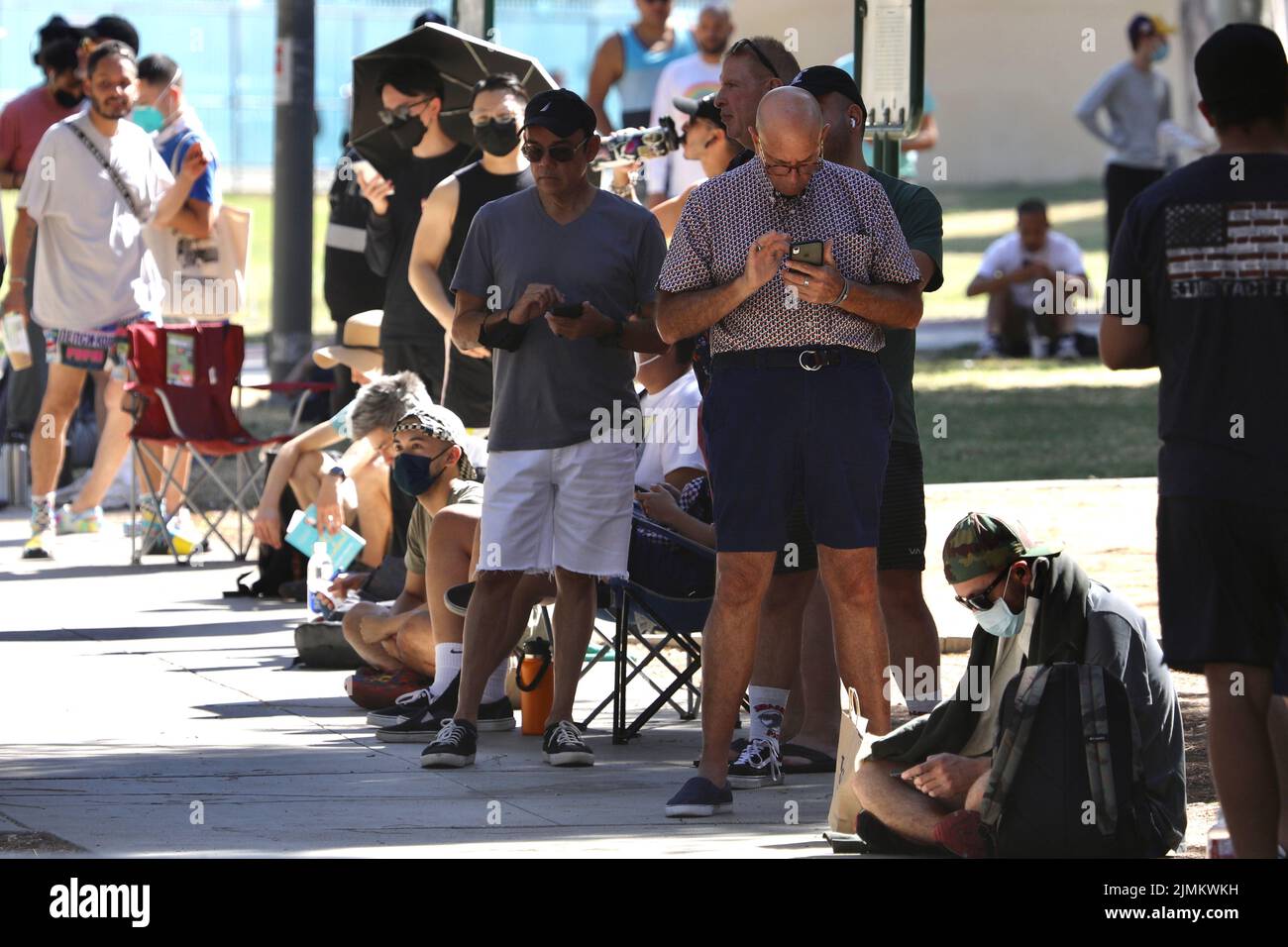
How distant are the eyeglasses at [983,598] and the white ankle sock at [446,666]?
242 cm

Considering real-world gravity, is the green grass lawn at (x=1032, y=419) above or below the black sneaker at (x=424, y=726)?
above

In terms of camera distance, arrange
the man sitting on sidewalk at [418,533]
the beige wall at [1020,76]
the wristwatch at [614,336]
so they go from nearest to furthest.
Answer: the wristwatch at [614,336] < the man sitting on sidewalk at [418,533] < the beige wall at [1020,76]

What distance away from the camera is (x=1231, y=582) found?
18.5ft

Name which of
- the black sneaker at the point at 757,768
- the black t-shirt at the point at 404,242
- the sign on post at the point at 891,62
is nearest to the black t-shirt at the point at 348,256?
the black t-shirt at the point at 404,242

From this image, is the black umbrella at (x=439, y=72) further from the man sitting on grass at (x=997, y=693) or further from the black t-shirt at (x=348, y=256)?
the man sitting on grass at (x=997, y=693)

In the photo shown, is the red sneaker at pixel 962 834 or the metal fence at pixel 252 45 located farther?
the metal fence at pixel 252 45

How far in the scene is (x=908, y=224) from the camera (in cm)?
762

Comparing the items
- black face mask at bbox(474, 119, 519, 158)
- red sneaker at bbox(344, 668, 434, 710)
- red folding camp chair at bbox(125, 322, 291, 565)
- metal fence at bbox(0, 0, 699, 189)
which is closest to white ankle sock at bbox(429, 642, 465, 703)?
red sneaker at bbox(344, 668, 434, 710)

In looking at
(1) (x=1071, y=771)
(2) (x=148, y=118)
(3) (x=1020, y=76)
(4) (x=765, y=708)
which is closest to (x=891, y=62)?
(4) (x=765, y=708)

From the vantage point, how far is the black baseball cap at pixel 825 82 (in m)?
7.63
